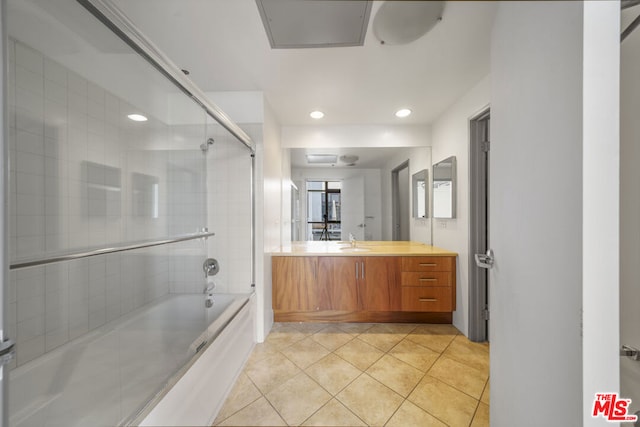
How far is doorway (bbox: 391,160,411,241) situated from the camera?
1.74 metres

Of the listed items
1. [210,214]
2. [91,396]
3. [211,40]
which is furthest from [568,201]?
[91,396]

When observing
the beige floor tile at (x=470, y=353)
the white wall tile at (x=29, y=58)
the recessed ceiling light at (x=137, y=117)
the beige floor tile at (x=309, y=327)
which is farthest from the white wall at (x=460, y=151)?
the recessed ceiling light at (x=137, y=117)

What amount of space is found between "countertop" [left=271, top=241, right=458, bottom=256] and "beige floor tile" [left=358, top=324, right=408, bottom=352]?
0.62m

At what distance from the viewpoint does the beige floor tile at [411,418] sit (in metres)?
0.66

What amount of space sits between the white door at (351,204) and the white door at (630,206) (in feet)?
3.75

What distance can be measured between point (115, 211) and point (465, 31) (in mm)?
2117

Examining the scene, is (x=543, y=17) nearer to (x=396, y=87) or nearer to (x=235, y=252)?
(x=396, y=87)

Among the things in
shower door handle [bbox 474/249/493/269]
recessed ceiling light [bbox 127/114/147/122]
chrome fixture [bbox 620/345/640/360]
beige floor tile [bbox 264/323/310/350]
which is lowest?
beige floor tile [bbox 264/323/310/350]

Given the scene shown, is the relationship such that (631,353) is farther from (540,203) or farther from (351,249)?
(351,249)

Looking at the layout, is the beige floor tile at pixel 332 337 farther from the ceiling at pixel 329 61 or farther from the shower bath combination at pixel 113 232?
the ceiling at pixel 329 61

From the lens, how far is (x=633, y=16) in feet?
1.81

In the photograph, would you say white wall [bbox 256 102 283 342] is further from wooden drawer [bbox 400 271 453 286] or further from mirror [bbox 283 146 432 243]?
wooden drawer [bbox 400 271 453 286]

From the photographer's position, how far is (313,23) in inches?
15.4

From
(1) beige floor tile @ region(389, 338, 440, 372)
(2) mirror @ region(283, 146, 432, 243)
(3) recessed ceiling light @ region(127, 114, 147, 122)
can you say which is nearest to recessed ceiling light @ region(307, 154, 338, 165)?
(2) mirror @ region(283, 146, 432, 243)
